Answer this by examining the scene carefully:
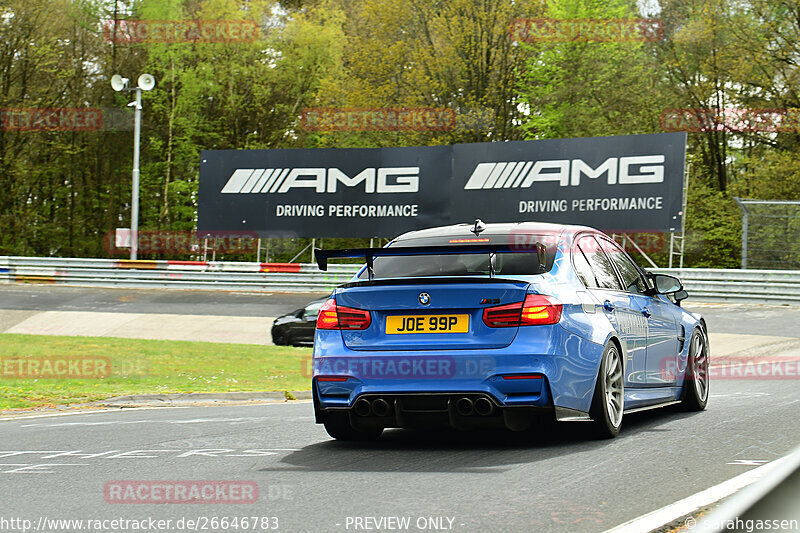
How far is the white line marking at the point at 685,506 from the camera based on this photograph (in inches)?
173

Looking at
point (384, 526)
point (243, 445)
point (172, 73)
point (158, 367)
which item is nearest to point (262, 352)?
point (158, 367)

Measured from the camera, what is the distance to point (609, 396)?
7.29 m

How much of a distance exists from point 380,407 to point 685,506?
259 cm

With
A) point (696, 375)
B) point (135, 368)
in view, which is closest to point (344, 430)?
point (696, 375)

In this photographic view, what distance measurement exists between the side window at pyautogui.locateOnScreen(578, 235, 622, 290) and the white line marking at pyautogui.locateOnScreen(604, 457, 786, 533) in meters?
2.40

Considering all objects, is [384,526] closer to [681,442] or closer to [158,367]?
[681,442]

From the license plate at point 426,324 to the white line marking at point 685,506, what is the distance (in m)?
2.00

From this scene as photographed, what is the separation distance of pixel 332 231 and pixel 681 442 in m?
27.6

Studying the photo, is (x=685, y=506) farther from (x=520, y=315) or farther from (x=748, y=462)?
(x=520, y=315)

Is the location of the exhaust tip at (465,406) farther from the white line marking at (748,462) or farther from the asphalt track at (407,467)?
the white line marking at (748,462)

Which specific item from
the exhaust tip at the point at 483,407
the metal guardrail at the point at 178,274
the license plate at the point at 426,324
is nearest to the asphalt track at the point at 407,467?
the exhaust tip at the point at 483,407

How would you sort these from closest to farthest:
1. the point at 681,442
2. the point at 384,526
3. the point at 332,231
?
the point at 384,526
the point at 681,442
the point at 332,231

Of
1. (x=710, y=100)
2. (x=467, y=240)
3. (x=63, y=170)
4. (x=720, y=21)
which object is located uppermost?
(x=720, y=21)

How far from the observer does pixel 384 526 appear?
15.0 feet
